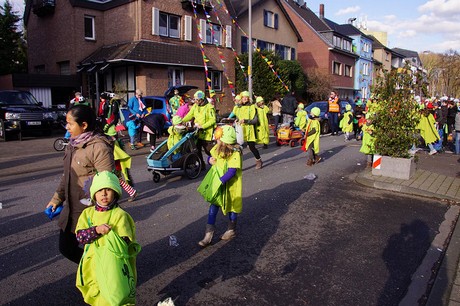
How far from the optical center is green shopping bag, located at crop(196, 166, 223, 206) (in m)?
4.78

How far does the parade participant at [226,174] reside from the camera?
192 inches

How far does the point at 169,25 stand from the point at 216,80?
4.99 meters

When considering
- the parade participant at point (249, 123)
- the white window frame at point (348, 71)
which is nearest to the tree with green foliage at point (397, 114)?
the parade participant at point (249, 123)

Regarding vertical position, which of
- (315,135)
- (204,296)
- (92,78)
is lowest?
(204,296)

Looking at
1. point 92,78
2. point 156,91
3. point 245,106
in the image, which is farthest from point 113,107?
point 92,78

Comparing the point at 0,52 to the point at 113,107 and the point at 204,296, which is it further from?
the point at 204,296

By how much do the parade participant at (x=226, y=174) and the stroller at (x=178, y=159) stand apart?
3.34 meters

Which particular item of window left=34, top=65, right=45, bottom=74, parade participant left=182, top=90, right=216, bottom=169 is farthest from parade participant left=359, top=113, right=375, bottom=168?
window left=34, top=65, right=45, bottom=74

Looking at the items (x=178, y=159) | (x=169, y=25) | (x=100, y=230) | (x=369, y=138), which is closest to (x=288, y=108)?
A: (x=369, y=138)

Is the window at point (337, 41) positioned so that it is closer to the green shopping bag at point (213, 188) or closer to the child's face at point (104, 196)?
the green shopping bag at point (213, 188)

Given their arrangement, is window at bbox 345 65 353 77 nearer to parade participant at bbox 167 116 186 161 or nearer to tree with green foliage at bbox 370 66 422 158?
tree with green foliage at bbox 370 66 422 158

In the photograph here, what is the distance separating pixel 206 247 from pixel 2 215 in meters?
3.50

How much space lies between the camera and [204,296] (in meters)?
3.75

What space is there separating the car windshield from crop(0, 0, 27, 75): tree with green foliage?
1916 centimetres
